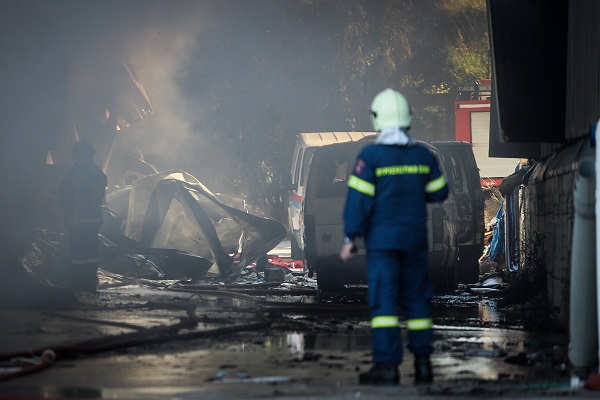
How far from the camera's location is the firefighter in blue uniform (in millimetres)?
6641

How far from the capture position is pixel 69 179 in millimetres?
14289

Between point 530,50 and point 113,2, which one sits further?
point 113,2

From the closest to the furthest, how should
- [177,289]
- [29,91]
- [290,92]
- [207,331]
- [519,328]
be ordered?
[207,331] → [519,328] → [29,91] → [177,289] → [290,92]

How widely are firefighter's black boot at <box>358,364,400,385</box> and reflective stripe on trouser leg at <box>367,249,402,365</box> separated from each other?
0.03 metres

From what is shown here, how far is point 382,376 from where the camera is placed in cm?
656

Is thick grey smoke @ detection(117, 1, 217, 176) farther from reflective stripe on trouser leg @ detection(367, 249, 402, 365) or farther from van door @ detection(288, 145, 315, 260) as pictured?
reflective stripe on trouser leg @ detection(367, 249, 402, 365)

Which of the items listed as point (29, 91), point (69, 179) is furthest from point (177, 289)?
point (29, 91)

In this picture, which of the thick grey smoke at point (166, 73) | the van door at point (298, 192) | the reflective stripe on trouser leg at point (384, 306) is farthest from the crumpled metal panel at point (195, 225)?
the reflective stripe on trouser leg at point (384, 306)

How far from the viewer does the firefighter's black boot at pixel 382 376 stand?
21.5 ft

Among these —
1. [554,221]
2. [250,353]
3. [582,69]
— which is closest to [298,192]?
[554,221]

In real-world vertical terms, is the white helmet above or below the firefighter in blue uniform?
above

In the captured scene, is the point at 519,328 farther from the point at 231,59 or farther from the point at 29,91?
the point at 231,59

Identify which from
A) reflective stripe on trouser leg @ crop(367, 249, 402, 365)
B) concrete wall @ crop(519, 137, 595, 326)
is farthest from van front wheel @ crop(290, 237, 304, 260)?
reflective stripe on trouser leg @ crop(367, 249, 402, 365)

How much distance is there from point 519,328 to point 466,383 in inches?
174
